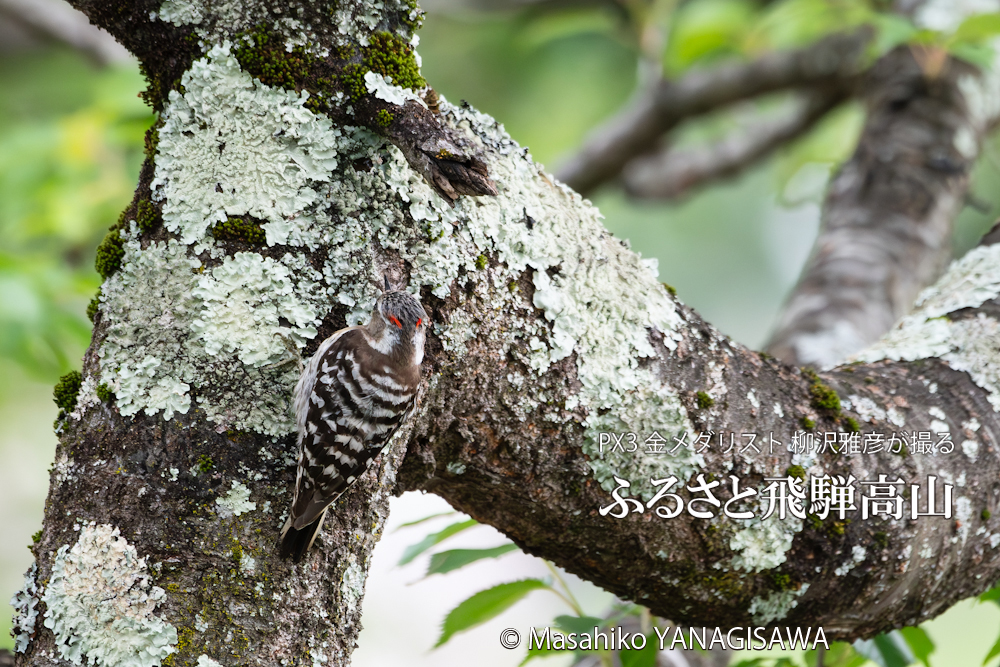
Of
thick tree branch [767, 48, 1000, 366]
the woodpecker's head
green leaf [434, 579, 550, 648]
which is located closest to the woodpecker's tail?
the woodpecker's head

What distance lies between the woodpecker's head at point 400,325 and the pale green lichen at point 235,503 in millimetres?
344

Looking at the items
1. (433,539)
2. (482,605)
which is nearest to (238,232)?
(433,539)

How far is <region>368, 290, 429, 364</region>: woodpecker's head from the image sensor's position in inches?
55.7

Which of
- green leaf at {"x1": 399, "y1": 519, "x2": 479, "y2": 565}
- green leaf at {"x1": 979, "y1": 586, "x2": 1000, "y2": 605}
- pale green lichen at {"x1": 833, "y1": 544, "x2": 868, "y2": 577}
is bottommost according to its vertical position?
green leaf at {"x1": 979, "y1": 586, "x2": 1000, "y2": 605}

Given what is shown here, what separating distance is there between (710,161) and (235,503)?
4.08 metres

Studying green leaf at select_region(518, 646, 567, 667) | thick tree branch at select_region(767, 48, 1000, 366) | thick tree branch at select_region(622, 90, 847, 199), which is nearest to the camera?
green leaf at select_region(518, 646, 567, 667)

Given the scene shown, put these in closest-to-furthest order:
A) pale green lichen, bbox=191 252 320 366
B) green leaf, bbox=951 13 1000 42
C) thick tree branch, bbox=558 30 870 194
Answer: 1. pale green lichen, bbox=191 252 320 366
2. green leaf, bbox=951 13 1000 42
3. thick tree branch, bbox=558 30 870 194

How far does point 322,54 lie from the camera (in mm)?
1416

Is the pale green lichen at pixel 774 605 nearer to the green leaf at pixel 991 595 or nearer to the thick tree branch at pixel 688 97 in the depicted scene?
the green leaf at pixel 991 595

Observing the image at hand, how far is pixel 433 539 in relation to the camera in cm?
194

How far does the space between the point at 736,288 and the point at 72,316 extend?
8.10 meters

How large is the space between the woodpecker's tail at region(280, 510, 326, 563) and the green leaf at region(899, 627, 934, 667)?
1.53 metres

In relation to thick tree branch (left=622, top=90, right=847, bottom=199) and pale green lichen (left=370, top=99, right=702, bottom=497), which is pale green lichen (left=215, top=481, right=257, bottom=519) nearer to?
pale green lichen (left=370, top=99, right=702, bottom=497)

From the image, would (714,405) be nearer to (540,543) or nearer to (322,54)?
(540,543)
